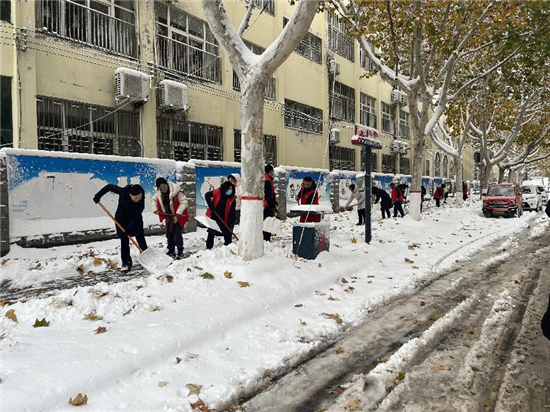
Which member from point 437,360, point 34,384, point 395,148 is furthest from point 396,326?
point 395,148

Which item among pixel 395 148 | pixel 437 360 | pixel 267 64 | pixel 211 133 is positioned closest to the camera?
pixel 437 360

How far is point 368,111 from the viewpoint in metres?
28.4

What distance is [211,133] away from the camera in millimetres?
16516

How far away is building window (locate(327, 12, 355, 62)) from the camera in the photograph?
2391 cm

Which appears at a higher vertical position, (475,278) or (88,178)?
(88,178)

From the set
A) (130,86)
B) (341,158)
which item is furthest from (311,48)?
(130,86)

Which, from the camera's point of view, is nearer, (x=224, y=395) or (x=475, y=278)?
(x=224, y=395)

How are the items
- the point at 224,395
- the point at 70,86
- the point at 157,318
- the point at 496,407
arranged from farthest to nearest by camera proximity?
the point at 70,86
the point at 157,318
the point at 224,395
the point at 496,407

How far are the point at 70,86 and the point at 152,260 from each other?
322 inches

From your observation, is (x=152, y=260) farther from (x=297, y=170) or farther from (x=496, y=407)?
(x=297, y=170)

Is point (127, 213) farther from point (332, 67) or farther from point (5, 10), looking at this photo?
point (332, 67)

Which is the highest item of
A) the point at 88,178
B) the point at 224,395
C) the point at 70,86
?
the point at 70,86

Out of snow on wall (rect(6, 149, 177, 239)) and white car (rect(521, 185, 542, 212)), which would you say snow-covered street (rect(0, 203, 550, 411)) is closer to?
snow on wall (rect(6, 149, 177, 239))

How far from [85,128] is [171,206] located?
6.06 metres
